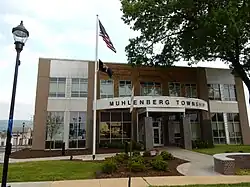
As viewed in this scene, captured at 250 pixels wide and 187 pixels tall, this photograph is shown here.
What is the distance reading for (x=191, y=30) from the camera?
2197 centimetres

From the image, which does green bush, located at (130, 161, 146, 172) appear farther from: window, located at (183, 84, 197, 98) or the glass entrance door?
window, located at (183, 84, 197, 98)

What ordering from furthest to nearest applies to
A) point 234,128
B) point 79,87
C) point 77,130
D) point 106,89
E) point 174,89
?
point 234,128, point 174,89, point 106,89, point 79,87, point 77,130

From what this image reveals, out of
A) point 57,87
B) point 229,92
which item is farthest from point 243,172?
point 229,92

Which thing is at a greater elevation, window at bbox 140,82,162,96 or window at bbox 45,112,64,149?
window at bbox 140,82,162,96

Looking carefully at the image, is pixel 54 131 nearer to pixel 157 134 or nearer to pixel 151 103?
pixel 151 103

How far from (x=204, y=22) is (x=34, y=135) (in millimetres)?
19964

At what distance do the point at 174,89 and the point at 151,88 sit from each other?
301cm

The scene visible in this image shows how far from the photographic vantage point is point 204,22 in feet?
60.4

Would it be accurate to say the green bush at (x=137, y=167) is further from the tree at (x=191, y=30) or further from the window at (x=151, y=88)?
the window at (x=151, y=88)

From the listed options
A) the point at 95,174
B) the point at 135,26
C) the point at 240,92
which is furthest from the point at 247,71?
the point at 95,174

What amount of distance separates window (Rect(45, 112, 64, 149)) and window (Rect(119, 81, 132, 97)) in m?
7.56

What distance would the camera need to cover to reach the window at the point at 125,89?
28270 millimetres

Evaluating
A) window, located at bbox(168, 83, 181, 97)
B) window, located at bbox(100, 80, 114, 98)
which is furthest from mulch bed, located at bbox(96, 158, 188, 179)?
window, located at bbox(168, 83, 181, 97)

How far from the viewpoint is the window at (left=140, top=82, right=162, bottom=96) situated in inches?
1143
